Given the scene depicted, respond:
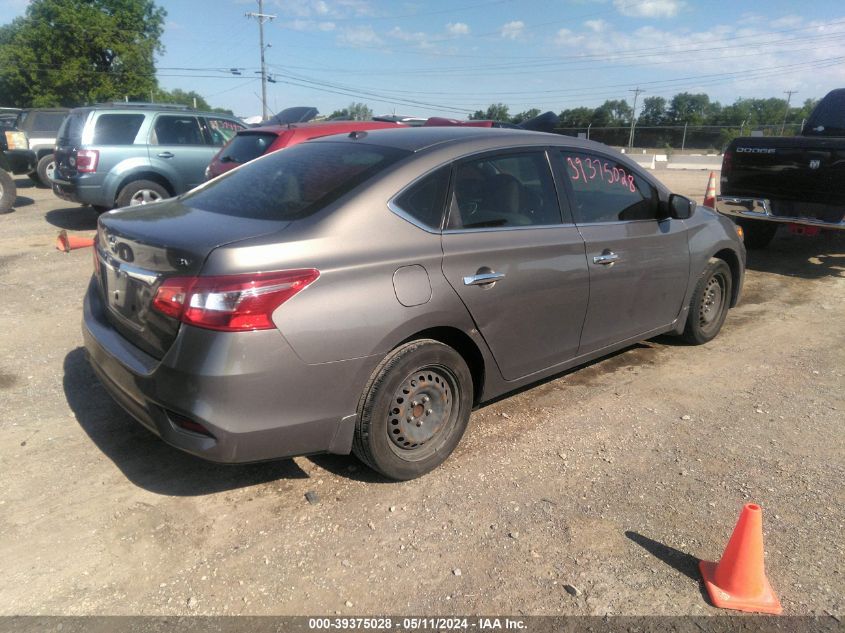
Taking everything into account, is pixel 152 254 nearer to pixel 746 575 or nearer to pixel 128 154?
pixel 746 575

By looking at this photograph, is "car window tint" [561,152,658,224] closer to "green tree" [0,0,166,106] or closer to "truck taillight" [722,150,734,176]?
"truck taillight" [722,150,734,176]

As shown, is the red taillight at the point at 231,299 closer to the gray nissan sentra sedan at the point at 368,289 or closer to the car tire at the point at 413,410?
the gray nissan sentra sedan at the point at 368,289

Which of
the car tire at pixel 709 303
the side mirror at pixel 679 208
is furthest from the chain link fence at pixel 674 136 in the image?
the side mirror at pixel 679 208

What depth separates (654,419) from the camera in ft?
13.1

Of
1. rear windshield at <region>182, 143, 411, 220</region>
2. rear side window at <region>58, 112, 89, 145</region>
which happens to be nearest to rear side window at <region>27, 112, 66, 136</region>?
rear side window at <region>58, 112, 89, 145</region>

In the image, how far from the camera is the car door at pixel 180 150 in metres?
9.95

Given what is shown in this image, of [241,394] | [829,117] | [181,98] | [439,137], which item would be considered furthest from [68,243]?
[181,98]

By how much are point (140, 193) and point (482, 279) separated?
26.9 feet

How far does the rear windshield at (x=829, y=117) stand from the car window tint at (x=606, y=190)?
21.6ft

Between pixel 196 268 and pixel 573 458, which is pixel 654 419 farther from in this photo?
pixel 196 268

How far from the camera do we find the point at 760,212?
760 centimetres

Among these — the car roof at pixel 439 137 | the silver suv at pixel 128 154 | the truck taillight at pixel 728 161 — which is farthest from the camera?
the silver suv at pixel 128 154

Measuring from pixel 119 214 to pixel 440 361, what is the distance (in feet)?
6.08

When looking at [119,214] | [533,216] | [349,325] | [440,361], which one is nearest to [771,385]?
[533,216]
